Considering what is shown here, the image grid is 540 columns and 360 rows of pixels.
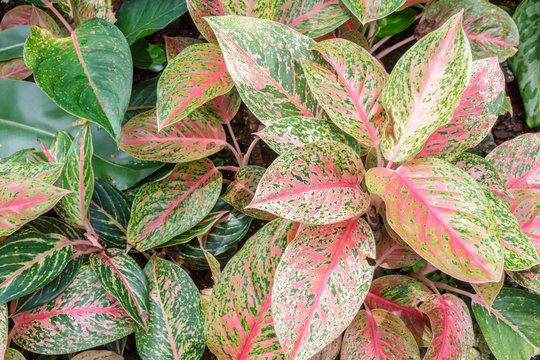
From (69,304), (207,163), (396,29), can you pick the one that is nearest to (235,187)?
(207,163)

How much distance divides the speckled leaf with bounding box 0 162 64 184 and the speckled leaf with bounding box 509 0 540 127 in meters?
1.42

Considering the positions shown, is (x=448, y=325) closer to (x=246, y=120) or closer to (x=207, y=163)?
(x=207, y=163)

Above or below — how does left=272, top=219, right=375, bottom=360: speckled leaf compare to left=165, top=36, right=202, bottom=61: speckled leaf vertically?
below

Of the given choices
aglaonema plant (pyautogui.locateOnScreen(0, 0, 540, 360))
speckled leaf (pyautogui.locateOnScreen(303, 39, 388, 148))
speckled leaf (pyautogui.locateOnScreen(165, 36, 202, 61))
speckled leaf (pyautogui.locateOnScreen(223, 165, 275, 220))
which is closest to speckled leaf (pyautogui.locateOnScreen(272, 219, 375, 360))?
aglaonema plant (pyautogui.locateOnScreen(0, 0, 540, 360))

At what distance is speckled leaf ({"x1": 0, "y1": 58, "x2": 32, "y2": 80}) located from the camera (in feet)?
4.01

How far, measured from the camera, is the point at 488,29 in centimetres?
111

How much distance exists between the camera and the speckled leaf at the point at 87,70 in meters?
0.77

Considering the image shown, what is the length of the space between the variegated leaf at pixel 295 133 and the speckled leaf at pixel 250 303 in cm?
19

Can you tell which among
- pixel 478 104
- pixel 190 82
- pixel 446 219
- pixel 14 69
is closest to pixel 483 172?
pixel 478 104

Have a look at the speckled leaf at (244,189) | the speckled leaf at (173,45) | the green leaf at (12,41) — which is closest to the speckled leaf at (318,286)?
the speckled leaf at (244,189)

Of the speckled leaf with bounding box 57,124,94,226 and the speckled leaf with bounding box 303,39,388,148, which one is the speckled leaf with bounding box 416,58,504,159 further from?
the speckled leaf with bounding box 57,124,94,226

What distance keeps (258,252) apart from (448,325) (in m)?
0.46

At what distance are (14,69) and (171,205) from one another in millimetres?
696

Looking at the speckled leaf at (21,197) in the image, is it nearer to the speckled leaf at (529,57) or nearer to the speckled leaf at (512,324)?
the speckled leaf at (512,324)
